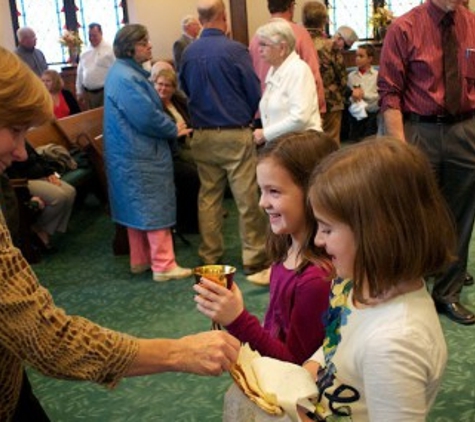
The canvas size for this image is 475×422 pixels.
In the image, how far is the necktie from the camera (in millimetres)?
2801

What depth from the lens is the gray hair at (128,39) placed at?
3.74 m

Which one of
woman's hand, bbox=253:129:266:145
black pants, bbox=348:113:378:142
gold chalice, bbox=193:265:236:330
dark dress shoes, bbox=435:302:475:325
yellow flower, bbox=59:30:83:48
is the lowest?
black pants, bbox=348:113:378:142

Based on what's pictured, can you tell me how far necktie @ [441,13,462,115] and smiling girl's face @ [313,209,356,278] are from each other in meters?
1.81

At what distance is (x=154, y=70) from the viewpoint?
15.7 ft

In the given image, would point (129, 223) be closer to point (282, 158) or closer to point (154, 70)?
point (154, 70)

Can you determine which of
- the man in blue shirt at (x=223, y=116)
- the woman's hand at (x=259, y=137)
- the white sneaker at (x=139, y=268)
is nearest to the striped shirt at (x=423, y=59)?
the woman's hand at (x=259, y=137)

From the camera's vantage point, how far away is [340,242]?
3.98ft

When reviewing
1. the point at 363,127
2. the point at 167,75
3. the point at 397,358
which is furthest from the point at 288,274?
the point at 363,127

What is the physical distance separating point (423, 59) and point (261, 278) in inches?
63.0

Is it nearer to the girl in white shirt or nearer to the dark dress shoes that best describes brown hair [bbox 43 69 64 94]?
the dark dress shoes

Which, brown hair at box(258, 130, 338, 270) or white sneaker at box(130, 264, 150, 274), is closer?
brown hair at box(258, 130, 338, 270)

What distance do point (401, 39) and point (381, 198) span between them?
1892mm

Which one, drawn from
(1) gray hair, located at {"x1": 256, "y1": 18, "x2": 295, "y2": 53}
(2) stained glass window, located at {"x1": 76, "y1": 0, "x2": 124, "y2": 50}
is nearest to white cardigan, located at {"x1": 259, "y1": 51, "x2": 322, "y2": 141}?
(1) gray hair, located at {"x1": 256, "y1": 18, "x2": 295, "y2": 53}

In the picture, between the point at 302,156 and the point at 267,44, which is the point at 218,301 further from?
the point at 267,44
